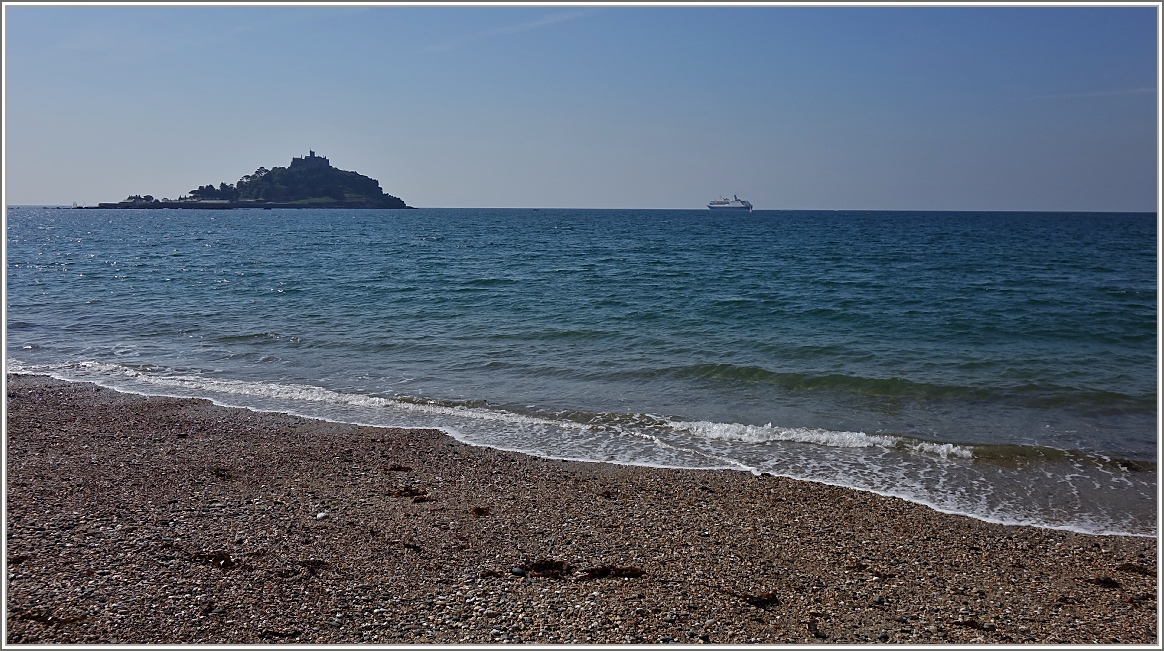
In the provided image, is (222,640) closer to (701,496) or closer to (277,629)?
(277,629)

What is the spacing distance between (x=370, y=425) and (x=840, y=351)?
35.6 ft

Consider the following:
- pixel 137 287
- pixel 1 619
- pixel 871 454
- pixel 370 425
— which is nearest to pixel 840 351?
pixel 871 454

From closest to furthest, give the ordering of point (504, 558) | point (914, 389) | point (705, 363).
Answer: point (504, 558) → point (914, 389) → point (705, 363)

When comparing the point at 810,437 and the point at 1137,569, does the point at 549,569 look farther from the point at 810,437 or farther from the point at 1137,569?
the point at 810,437

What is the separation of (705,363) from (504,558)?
31.4ft

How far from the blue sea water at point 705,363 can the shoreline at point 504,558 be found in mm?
1317

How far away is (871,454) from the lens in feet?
32.4

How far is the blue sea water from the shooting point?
31.7 ft

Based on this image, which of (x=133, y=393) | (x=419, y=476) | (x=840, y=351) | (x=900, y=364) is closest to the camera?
(x=419, y=476)

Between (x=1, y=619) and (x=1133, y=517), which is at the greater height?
(x=1, y=619)

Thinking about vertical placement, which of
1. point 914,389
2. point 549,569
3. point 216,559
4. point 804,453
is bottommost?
point 804,453

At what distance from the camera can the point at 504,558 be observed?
20.1 feet

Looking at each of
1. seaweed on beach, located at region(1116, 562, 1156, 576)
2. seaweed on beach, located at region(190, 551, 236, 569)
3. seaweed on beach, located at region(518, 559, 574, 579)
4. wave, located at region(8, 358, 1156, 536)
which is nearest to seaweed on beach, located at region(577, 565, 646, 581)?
seaweed on beach, located at region(518, 559, 574, 579)

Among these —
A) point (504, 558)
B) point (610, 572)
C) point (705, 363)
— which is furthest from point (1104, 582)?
point (705, 363)
